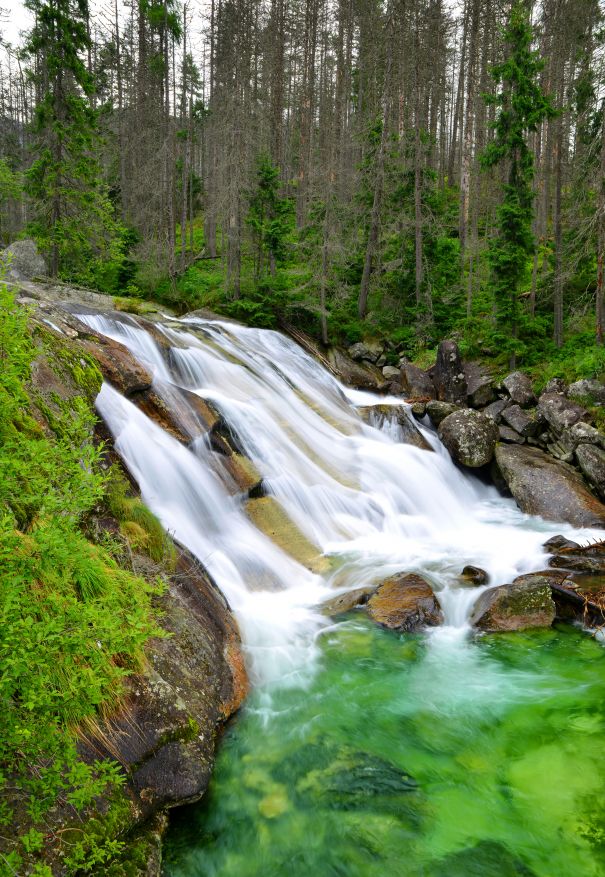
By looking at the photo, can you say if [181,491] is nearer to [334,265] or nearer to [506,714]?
[506,714]

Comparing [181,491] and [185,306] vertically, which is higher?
[185,306]

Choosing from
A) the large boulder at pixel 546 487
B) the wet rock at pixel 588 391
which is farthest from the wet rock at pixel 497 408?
the wet rock at pixel 588 391

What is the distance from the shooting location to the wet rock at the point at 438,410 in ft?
49.2

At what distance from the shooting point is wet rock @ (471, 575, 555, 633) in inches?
284

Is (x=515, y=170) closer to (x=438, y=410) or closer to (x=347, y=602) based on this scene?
(x=438, y=410)

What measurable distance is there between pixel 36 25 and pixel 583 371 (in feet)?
66.8

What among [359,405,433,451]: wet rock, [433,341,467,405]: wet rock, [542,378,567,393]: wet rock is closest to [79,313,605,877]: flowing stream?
[359,405,433,451]: wet rock

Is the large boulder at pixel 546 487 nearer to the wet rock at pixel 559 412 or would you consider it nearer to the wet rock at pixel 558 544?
the wet rock at pixel 559 412

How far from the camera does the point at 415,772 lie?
4.96 m

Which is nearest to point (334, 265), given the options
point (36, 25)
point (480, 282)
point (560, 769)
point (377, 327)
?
point (377, 327)

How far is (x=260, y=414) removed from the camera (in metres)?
12.0

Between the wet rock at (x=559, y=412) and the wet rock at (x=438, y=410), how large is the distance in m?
2.26

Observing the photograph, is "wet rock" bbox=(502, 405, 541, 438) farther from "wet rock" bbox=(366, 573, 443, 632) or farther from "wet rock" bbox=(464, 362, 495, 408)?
"wet rock" bbox=(366, 573, 443, 632)

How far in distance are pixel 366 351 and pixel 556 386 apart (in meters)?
6.90
